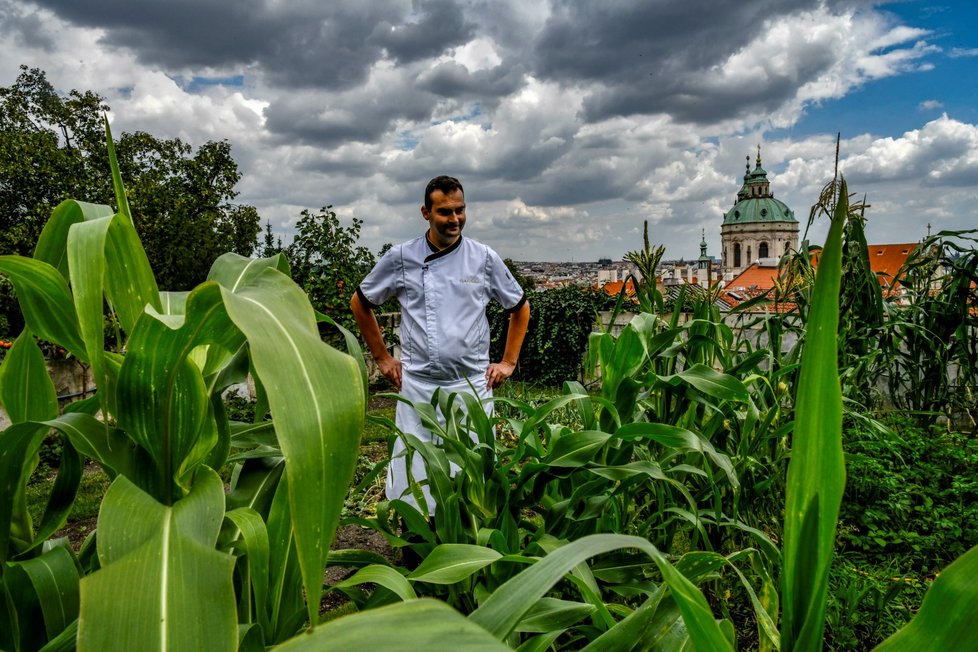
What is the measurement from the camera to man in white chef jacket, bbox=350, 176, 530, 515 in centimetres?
328

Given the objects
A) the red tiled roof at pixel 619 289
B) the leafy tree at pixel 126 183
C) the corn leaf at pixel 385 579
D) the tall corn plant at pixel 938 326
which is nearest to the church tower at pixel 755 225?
the leafy tree at pixel 126 183

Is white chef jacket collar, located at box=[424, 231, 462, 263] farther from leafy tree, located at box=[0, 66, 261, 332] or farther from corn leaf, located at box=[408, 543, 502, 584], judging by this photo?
leafy tree, located at box=[0, 66, 261, 332]

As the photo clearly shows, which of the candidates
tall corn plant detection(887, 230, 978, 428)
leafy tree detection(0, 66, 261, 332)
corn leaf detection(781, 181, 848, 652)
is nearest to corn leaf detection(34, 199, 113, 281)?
corn leaf detection(781, 181, 848, 652)

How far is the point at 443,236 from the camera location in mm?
3299

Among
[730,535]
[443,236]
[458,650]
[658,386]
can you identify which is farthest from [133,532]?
[443,236]

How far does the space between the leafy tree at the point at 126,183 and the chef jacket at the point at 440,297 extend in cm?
1038

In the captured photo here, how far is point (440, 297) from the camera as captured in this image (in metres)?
3.34

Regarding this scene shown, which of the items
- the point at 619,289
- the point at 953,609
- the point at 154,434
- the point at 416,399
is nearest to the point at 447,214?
the point at 416,399

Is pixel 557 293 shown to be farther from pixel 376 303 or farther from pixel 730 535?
pixel 730 535

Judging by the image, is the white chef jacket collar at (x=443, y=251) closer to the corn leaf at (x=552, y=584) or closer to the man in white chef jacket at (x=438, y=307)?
the man in white chef jacket at (x=438, y=307)

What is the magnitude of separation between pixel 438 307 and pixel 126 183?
1835 centimetres

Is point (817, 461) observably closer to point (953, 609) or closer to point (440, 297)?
point (953, 609)

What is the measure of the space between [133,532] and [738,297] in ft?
11.1

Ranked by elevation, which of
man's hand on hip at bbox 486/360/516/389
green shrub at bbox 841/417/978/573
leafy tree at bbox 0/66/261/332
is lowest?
green shrub at bbox 841/417/978/573
